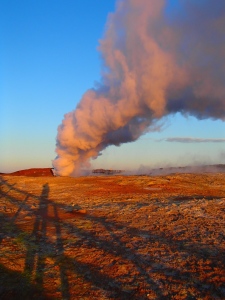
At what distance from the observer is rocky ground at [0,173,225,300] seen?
4.75m

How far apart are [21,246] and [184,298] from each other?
13.1 ft

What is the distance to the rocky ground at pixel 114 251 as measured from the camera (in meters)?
4.75

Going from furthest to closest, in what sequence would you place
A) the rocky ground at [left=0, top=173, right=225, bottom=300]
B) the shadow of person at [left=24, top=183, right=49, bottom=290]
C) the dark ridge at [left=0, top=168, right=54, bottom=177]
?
the dark ridge at [left=0, top=168, right=54, bottom=177]
the shadow of person at [left=24, top=183, right=49, bottom=290]
the rocky ground at [left=0, top=173, right=225, bottom=300]

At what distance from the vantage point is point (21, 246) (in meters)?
6.78

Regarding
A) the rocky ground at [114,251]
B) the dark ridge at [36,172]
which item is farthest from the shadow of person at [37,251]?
the dark ridge at [36,172]

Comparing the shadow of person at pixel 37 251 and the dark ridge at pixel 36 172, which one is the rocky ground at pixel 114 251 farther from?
the dark ridge at pixel 36 172

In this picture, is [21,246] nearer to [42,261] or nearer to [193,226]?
[42,261]

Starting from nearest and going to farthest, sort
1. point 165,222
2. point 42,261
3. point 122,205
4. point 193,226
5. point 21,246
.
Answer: point 42,261 < point 21,246 < point 193,226 < point 165,222 < point 122,205

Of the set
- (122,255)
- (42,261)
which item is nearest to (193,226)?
(122,255)

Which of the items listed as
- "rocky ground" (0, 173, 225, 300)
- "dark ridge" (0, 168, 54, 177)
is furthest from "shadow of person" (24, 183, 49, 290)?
"dark ridge" (0, 168, 54, 177)

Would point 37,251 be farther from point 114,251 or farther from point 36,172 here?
point 36,172

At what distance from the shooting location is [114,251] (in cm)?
638

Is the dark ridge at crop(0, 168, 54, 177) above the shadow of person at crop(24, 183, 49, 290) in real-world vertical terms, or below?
above

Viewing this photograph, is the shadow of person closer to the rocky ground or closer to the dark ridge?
the rocky ground
